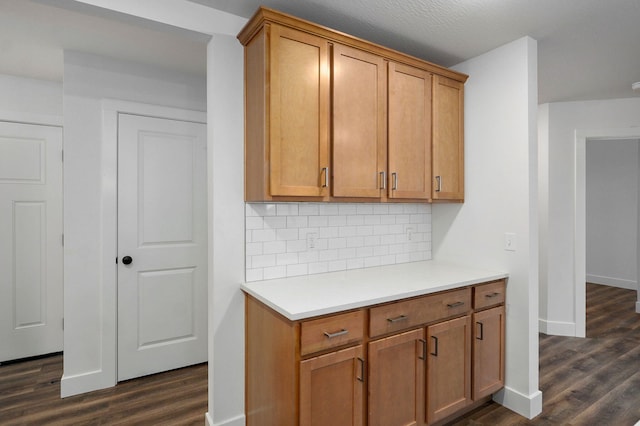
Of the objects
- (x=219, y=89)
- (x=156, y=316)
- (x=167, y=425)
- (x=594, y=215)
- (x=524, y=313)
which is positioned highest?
(x=219, y=89)

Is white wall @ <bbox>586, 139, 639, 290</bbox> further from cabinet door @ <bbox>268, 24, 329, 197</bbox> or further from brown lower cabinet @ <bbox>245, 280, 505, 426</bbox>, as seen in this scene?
cabinet door @ <bbox>268, 24, 329, 197</bbox>

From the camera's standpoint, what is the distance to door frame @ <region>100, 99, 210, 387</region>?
106 inches

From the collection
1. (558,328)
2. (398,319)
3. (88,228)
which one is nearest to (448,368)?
(398,319)

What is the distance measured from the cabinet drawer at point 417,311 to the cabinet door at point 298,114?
0.73m

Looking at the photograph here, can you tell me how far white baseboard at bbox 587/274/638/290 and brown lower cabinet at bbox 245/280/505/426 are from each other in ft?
16.5

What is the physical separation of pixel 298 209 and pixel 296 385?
3.60 feet

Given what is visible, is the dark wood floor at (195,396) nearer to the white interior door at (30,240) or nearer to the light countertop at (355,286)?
the white interior door at (30,240)

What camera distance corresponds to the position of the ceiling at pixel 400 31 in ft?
6.57

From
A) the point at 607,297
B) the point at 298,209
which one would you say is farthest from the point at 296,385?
the point at 607,297

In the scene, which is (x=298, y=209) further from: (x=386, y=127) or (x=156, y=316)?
(x=156, y=316)

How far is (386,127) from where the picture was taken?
2.26 metres

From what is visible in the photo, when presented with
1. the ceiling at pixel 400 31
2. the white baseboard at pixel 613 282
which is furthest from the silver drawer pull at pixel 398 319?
the white baseboard at pixel 613 282

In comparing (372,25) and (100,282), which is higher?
(372,25)

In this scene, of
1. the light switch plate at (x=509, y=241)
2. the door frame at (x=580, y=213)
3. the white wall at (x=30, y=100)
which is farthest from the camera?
the door frame at (x=580, y=213)
